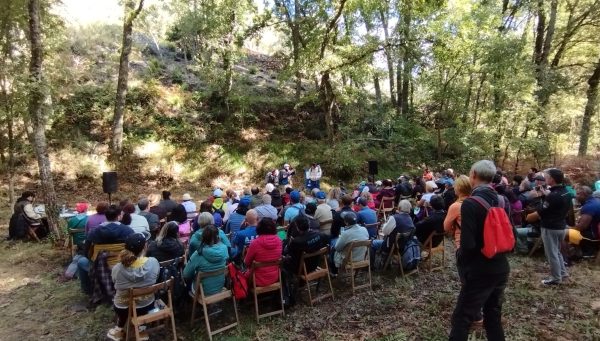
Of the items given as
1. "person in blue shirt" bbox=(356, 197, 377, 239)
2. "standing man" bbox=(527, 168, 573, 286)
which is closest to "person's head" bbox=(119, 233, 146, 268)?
"person in blue shirt" bbox=(356, 197, 377, 239)

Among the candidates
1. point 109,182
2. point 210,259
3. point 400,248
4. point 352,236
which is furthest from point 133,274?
point 109,182

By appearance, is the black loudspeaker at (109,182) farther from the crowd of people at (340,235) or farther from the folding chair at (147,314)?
the folding chair at (147,314)

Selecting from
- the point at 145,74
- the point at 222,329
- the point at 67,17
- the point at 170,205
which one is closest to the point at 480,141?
the point at 170,205

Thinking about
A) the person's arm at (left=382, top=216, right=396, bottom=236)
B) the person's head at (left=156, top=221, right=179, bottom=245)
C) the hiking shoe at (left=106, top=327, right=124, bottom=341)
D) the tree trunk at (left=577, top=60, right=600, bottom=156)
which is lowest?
the hiking shoe at (left=106, top=327, right=124, bottom=341)

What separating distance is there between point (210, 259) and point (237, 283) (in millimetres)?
471

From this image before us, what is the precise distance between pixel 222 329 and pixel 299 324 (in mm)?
884

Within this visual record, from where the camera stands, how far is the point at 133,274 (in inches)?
143

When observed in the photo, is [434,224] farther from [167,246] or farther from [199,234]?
[167,246]

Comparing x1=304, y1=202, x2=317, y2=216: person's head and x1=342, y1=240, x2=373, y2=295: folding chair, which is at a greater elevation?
x1=304, y1=202, x2=317, y2=216: person's head

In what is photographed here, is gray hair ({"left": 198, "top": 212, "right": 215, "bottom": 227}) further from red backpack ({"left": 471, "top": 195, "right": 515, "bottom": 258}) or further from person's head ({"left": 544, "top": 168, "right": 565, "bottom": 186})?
person's head ({"left": 544, "top": 168, "right": 565, "bottom": 186})

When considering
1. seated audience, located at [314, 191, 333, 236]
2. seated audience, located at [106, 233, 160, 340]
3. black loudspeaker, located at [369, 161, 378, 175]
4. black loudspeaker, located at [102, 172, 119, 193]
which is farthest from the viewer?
black loudspeaker, located at [369, 161, 378, 175]

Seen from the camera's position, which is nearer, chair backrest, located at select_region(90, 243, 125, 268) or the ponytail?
the ponytail

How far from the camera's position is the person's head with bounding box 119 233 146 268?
3605 millimetres

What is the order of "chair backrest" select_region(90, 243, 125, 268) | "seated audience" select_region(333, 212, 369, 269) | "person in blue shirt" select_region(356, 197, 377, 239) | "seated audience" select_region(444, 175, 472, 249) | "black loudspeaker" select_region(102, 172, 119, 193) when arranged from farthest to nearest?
"black loudspeaker" select_region(102, 172, 119, 193)
"person in blue shirt" select_region(356, 197, 377, 239)
"seated audience" select_region(333, 212, 369, 269)
"chair backrest" select_region(90, 243, 125, 268)
"seated audience" select_region(444, 175, 472, 249)
